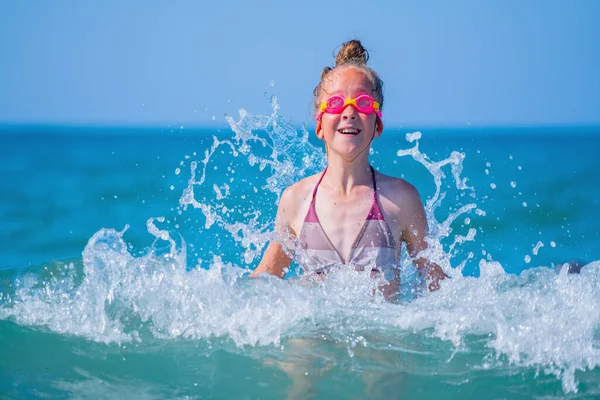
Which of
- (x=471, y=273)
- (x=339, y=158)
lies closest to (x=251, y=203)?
(x=471, y=273)

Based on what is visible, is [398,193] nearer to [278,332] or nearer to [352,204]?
[352,204]

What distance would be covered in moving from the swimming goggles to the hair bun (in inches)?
9.4

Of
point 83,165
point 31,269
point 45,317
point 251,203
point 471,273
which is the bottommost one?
point 45,317

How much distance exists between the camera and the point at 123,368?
10.1ft

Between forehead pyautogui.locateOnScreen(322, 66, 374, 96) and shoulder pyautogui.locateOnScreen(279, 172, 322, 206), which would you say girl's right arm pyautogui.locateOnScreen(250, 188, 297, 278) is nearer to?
shoulder pyautogui.locateOnScreen(279, 172, 322, 206)

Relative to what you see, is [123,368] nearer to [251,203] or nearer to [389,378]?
[389,378]

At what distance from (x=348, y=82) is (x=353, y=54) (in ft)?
0.63

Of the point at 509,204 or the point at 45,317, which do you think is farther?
the point at 509,204

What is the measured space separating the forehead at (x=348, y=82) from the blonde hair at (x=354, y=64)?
0.02 m

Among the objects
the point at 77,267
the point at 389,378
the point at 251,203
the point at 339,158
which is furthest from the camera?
the point at 251,203

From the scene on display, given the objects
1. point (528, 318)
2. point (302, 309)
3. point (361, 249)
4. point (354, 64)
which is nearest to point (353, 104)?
point (354, 64)

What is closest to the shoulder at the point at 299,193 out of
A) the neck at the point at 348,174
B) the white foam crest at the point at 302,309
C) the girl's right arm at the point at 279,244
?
the girl's right arm at the point at 279,244

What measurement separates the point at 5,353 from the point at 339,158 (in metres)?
1.74

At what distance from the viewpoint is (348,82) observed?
380 cm
